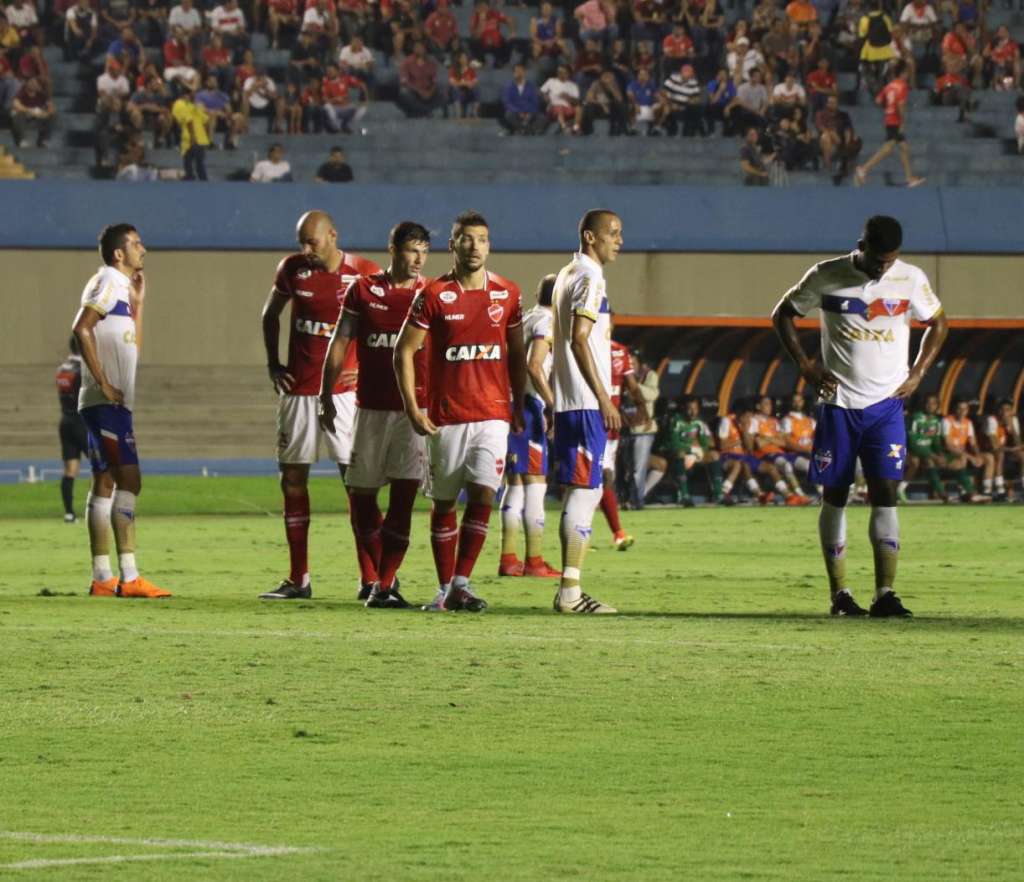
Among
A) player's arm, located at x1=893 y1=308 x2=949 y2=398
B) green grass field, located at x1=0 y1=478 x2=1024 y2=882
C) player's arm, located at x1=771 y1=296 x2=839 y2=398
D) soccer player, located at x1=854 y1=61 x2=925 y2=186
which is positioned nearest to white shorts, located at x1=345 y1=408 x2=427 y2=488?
green grass field, located at x1=0 y1=478 x2=1024 y2=882

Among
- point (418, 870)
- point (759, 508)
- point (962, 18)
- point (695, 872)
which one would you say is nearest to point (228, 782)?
point (418, 870)

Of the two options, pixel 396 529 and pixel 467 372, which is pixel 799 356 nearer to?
pixel 467 372

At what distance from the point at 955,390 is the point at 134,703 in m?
23.5

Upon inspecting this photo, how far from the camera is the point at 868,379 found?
11516 millimetres

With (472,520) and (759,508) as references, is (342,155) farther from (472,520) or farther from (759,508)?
(472,520)

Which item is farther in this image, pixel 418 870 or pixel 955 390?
pixel 955 390

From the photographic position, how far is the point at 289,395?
13039 mm

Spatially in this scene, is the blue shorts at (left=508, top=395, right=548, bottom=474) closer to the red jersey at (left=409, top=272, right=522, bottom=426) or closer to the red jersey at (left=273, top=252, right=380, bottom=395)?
the red jersey at (left=273, top=252, right=380, bottom=395)

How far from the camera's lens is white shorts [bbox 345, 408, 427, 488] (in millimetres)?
12188

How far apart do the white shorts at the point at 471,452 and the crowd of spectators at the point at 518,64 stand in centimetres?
2576

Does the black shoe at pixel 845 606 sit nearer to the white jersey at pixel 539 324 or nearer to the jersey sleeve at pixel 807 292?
the jersey sleeve at pixel 807 292

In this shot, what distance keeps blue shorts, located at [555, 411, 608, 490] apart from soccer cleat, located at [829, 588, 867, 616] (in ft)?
4.62

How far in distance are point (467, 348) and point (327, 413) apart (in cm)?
119

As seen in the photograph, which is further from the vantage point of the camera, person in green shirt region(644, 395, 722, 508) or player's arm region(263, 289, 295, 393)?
person in green shirt region(644, 395, 722, 508)
